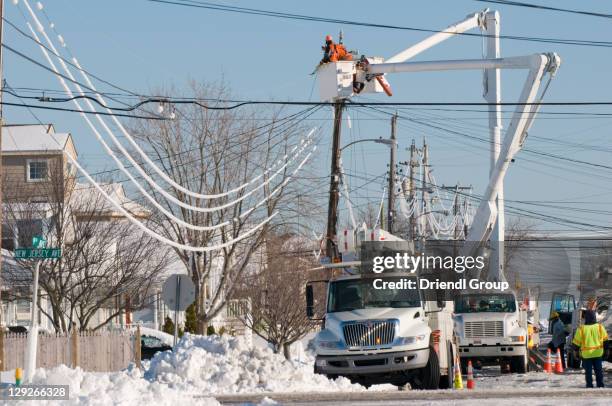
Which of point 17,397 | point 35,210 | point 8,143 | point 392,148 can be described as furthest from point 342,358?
point 8,143

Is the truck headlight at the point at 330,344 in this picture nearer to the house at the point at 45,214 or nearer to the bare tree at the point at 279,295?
the house at the point at 45,214

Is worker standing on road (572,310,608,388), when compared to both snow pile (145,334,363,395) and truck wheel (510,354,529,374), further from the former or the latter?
truck wheel (510,354,529,374)

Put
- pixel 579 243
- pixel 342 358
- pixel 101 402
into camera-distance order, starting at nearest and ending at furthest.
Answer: pixel 101 402 → pixel 342 358 → pixel 579 243

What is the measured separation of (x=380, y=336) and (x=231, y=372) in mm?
5436

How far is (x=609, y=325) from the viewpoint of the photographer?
104ft

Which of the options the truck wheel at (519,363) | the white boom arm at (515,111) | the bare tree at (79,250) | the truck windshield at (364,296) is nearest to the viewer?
the truck windshield at (364,296)

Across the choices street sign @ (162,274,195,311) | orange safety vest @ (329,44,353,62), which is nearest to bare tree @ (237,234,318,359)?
street sign @ (162,274,195,311)

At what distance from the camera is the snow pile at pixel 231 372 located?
2497 cm

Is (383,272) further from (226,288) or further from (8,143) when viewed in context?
(8,143)

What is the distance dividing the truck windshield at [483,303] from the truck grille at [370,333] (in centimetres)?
1251

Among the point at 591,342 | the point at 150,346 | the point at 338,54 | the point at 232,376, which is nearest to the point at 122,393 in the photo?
the point at 232,376

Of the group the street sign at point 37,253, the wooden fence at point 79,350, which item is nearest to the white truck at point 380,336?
the street sign at point 37,253

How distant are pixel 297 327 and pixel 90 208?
9788 millimetres

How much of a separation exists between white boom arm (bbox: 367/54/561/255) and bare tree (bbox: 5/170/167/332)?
1302 cm
